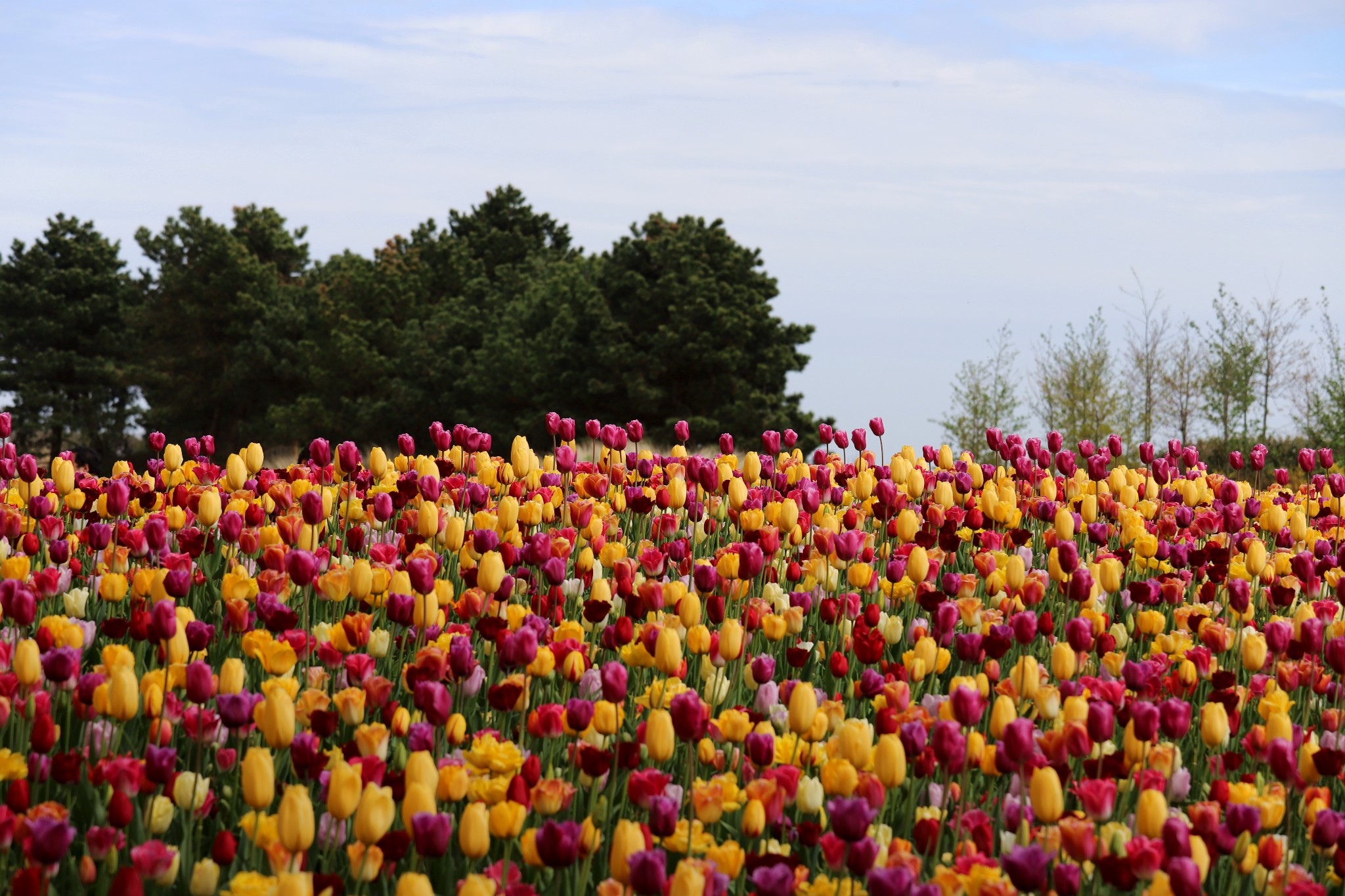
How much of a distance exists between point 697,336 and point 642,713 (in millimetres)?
33645

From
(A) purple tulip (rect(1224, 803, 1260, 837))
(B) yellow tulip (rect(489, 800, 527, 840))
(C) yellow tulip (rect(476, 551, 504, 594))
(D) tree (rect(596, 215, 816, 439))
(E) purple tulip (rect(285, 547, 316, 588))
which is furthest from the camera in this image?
(D) tree (rect(596, 215, 816, 439))

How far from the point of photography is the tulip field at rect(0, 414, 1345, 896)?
3.25 m

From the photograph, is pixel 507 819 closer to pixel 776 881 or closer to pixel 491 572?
pixel 776 881

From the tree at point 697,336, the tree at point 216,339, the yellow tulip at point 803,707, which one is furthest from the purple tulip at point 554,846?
the tree at point 216,339

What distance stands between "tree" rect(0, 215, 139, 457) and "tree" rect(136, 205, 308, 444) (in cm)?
169

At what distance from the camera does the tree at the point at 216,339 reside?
5891 centimetres

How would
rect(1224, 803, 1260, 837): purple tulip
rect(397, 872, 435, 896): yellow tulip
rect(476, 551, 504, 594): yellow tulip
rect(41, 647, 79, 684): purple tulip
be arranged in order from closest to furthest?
rect(397, 872, 435, 896): yellow tulip
rect(1224, 803, 1260, 837): purple tulip
rect(41, 647, 79, 684): purple tulip
rect(476, 551, 504, 594): yellow tulip

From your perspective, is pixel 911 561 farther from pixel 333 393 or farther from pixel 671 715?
pixel 333 393

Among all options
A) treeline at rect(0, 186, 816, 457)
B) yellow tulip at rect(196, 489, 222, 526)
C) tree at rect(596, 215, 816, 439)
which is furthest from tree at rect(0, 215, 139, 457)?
yellow tulip at rect(196, 489, 222, 526)

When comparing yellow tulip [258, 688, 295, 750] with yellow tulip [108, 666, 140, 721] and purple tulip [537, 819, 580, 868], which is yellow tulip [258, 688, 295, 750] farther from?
purple tulip [537, 819, 580, 868]

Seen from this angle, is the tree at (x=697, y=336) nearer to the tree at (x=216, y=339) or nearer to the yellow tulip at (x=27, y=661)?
the tree at (x=216, y=339)

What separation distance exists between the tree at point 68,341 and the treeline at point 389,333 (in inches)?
4.0

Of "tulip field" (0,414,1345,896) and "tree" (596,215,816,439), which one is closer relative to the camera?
"tulip field" (0,414,1345,896)

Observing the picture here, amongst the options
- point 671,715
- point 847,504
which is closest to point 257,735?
point 671,715
